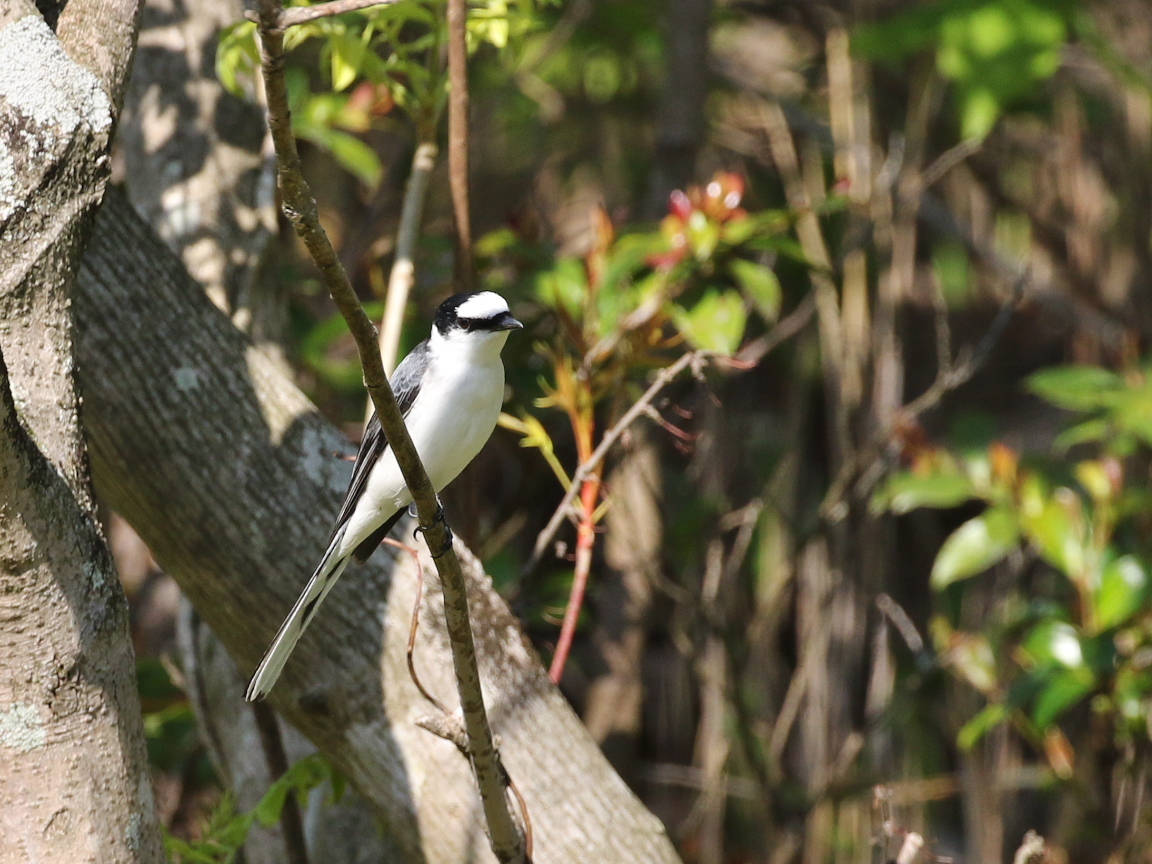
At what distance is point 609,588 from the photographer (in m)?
4.38

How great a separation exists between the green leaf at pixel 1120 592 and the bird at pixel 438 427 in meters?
1.81

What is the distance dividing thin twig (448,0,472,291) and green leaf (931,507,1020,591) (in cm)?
158

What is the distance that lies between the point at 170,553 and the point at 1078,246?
157 inches

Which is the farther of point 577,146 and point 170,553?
point 577,146

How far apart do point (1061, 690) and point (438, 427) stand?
1773 millimetres

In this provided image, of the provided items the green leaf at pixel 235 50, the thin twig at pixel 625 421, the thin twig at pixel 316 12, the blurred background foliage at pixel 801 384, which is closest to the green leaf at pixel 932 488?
the blurred background foliage at pixel 801 384

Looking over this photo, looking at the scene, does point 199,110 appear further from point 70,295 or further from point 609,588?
point 609,588

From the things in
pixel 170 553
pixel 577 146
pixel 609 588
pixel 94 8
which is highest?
pixel 94 8

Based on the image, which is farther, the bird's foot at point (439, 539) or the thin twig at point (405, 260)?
the thin twig at point (405, 260)

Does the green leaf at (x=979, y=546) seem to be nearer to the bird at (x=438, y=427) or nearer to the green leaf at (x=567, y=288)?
the green leaf at (x=567, y=288)

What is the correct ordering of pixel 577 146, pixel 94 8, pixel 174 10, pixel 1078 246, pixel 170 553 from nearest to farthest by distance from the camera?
1. pixel 94 8
2. pixel 170 553
3. pixel 174 10
4. pixel 1078 246
5. pixel 577 146

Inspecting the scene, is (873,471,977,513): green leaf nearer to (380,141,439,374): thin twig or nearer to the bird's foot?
(380,141,439,374): thin twig

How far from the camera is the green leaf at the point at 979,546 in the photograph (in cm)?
334

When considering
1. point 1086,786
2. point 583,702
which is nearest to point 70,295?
point 583,702
